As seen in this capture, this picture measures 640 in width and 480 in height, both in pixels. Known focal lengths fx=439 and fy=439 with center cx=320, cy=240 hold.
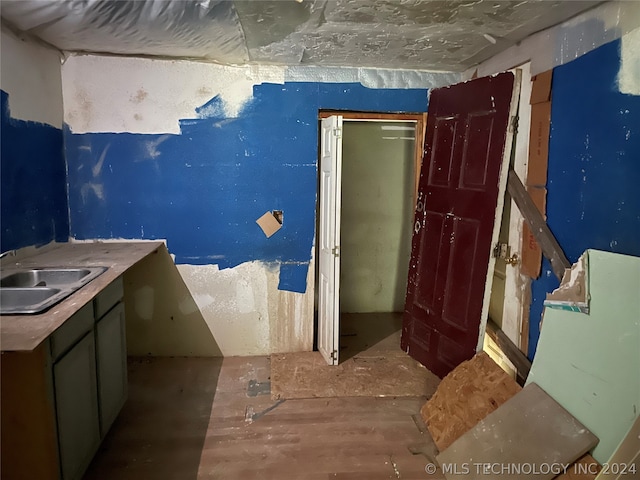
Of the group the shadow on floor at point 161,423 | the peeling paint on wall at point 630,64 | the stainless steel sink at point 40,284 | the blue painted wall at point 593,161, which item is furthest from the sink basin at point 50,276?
the peeling paint on wall at point 630,64

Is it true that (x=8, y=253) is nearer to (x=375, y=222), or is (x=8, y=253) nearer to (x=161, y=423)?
(x=161, y=423)

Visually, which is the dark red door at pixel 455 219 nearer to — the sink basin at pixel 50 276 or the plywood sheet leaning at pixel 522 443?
the plywood sheet leaning at pixel 522 443

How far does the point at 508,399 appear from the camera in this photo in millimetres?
2287

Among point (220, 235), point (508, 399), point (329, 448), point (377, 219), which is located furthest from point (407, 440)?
point (377, 219)

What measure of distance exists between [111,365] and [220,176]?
1568mm

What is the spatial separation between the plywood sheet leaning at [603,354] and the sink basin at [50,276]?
2422 mm

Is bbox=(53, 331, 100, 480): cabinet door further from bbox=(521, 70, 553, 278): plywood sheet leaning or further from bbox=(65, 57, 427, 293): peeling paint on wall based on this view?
bbox=(521, 70, 553, 278): plywood sheet leaning

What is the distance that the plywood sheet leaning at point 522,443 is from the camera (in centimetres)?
189

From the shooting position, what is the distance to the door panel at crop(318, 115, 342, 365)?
313 centimetres

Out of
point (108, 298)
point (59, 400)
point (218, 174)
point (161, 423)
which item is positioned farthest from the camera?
point (218, 174)

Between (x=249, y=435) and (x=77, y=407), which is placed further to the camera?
(x=249, y=435)

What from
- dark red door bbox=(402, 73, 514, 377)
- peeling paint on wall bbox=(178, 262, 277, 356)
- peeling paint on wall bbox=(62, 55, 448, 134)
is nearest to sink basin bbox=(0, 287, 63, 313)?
peeling paint on wall bbox=(178, 262, 277, 356)

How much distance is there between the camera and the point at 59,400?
1.76m

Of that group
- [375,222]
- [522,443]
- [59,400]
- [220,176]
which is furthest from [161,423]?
[375,222]
